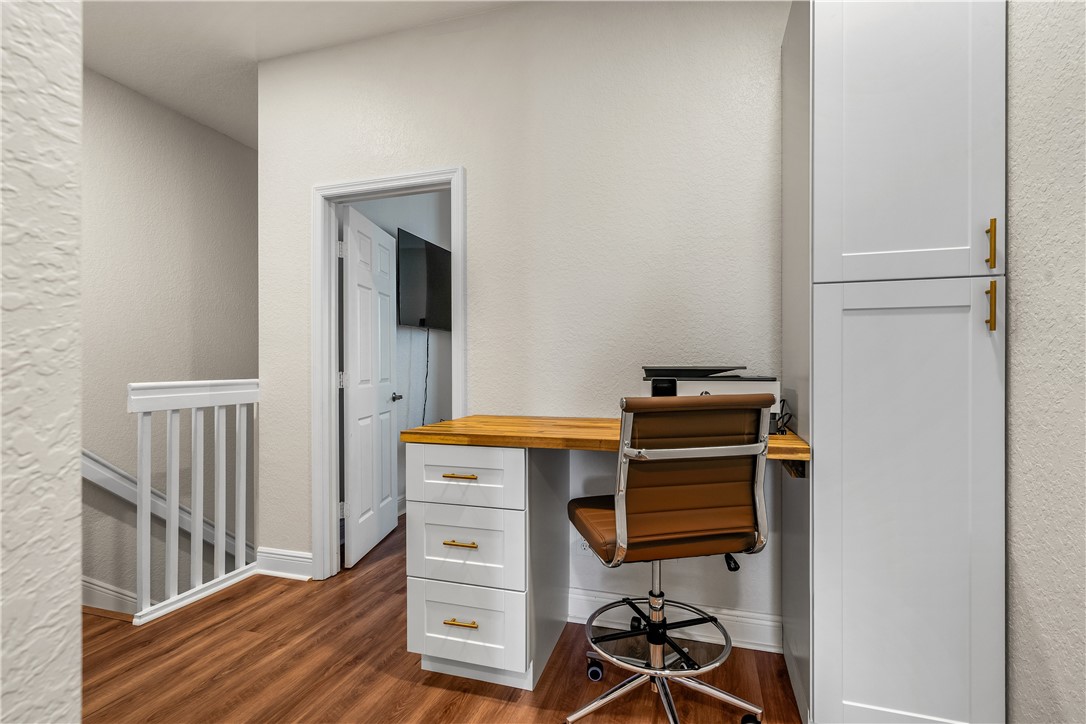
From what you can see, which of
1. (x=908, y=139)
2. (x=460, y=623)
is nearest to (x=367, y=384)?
(x=460, y=623)

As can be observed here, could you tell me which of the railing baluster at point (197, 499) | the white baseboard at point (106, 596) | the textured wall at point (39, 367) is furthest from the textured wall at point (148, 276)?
the textured wall at point (39, 367)

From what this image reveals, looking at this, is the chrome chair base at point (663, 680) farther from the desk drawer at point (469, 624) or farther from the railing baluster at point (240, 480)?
the railing baluster at point (240, 480)

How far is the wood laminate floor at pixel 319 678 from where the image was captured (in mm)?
1690

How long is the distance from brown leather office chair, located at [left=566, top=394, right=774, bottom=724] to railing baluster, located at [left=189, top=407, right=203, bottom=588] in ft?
6.54

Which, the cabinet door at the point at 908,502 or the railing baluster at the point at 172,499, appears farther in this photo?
the railing baluster at the point at 172,499

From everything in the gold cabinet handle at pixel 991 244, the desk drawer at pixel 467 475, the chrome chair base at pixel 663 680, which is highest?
the gold cabinet handle at pixel 991 244

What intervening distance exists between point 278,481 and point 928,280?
3.00m

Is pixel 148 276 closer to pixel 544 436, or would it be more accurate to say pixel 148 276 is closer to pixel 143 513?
pixel 143 513

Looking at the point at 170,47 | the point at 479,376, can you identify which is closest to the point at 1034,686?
the point at 479,376

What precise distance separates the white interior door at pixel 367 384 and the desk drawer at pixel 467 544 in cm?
124

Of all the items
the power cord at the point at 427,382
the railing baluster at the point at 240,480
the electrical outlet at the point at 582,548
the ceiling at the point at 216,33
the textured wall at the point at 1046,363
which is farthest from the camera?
the power cord at the point at 427,382

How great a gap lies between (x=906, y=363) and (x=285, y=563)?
2.94 meters

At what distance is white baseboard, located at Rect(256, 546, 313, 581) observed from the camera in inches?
109

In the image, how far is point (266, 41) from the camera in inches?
107
